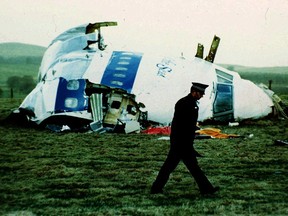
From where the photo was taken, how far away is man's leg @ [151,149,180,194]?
743cm

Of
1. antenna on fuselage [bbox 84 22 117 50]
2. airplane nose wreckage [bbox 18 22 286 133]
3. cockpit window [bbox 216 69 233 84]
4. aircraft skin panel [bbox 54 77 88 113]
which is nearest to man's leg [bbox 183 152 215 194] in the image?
airplane nose wreckage [bbox 18 22 286 133]

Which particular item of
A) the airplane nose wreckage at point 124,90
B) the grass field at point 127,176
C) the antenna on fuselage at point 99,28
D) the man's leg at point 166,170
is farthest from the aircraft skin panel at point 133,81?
the man's leg at point 166,170

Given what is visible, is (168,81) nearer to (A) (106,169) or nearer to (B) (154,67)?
(B) (154,67)

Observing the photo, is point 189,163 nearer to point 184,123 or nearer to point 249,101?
point 184,123

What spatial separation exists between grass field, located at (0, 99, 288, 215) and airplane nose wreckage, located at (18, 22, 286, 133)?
2.01 m

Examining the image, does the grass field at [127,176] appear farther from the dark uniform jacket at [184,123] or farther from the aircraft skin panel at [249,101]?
the aircraft skin panel at [249,101]

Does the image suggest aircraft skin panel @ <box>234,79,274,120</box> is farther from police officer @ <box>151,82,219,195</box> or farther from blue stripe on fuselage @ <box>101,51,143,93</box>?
police officer @ <box>151,82,219,195</box>

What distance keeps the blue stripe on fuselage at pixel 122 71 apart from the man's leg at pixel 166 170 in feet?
31.6

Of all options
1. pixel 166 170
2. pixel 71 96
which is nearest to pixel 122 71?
pixel 71 96

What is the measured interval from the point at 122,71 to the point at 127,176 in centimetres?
896

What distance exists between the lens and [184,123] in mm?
7422

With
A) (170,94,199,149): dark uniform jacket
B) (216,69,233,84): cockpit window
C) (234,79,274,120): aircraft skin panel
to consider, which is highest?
(170,94,199,149): dark uniform jacket

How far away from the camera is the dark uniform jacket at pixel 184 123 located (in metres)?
7.41

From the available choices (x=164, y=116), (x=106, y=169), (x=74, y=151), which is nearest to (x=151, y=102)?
(x=164, y=116)
